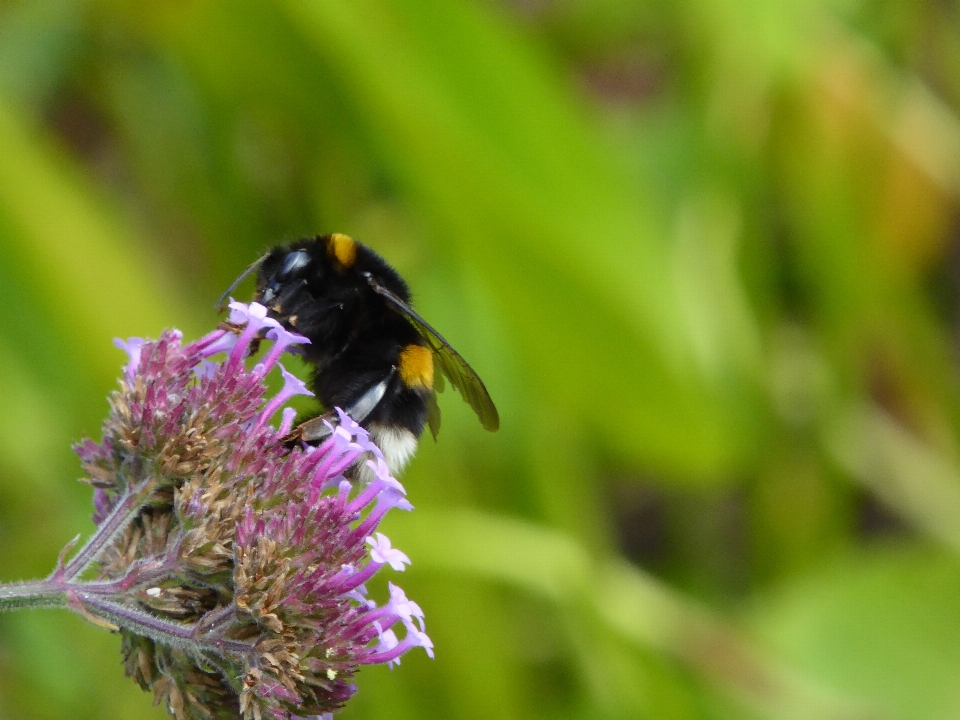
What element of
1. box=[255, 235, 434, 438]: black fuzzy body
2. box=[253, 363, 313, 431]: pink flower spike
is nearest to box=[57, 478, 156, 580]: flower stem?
box=[253, 363, 313, 431]: pink flower spike

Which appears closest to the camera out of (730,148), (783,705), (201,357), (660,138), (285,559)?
(285,559)

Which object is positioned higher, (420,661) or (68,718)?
(420,661)

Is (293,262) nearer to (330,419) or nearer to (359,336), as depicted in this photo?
(359,336)

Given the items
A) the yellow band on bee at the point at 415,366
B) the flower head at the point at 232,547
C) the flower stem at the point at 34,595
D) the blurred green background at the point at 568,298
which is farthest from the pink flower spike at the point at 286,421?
the blurred green background at the point at 568,298

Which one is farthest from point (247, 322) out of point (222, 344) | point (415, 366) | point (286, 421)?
point (415, 366)

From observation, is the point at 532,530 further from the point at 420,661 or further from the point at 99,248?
the point at 99,248

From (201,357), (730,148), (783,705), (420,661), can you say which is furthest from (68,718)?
(730,148)

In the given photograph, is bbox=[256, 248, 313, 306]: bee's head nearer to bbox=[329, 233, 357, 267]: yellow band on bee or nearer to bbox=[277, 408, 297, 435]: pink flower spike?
bbox=[329, 233, 357, 267]: yellow band on bee
